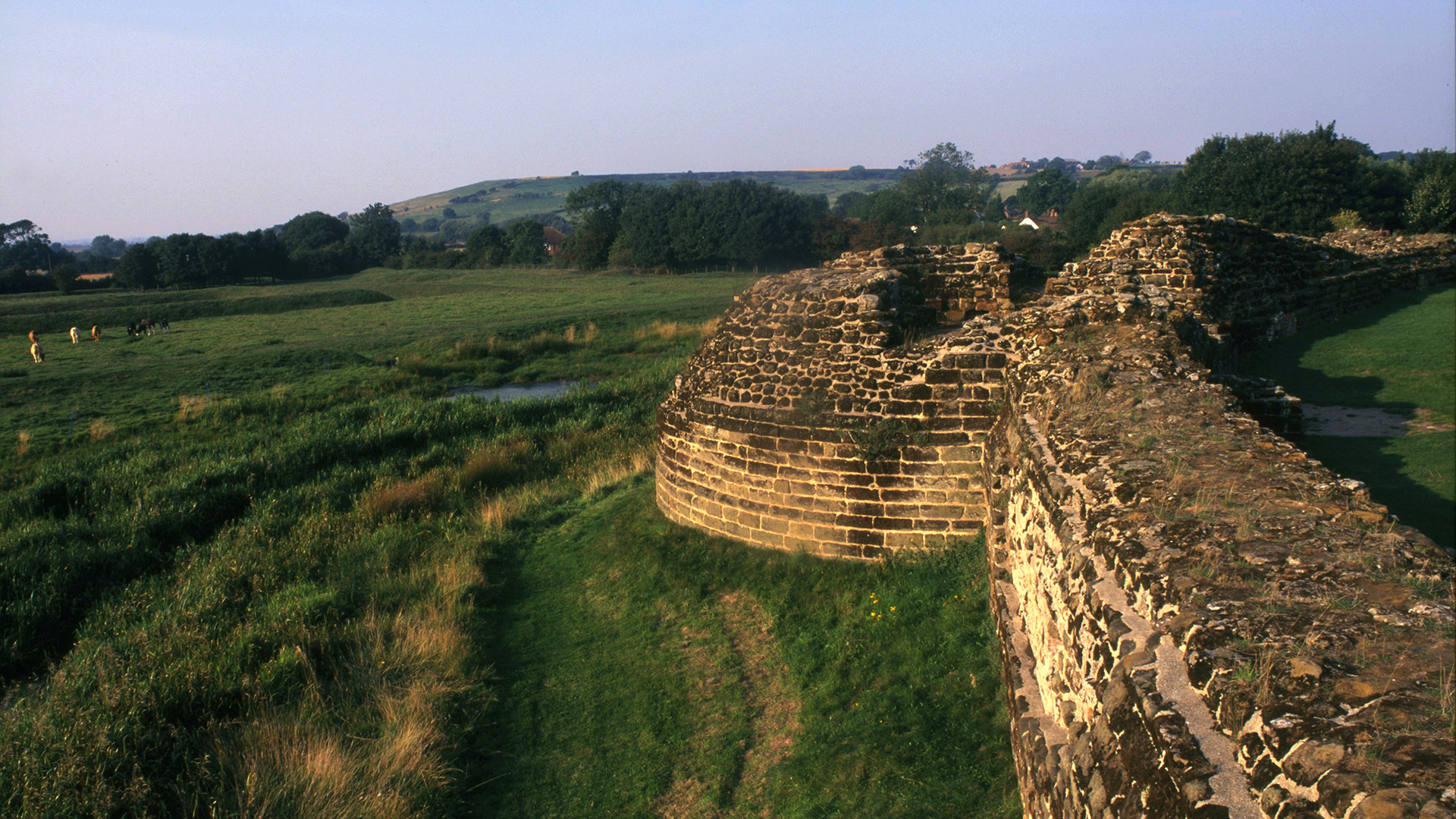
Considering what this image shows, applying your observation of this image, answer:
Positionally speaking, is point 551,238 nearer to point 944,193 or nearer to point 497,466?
point 944,193

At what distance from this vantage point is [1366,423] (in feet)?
24.0

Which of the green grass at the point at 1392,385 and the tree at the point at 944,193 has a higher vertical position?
the tree at the point at 944,193

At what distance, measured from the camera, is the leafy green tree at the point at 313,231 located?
86188 millimetres

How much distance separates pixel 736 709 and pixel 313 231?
9626 centimetres

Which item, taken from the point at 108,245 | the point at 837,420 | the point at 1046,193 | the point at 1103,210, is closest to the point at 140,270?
the point at 1103,210

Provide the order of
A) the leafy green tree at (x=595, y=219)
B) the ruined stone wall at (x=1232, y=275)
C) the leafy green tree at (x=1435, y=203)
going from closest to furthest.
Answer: the ruined stone wall at (x=1232, y=275) → the leafy green tree at (x=1435, y=203) → the leafy green tree at (x=595, y=219)

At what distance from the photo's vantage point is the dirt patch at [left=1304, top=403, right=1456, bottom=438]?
690cm

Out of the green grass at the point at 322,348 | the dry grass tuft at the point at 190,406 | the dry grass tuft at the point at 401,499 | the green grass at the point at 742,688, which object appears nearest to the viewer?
the green grass at the point at 742,688

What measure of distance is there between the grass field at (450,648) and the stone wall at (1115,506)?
800 millimetres

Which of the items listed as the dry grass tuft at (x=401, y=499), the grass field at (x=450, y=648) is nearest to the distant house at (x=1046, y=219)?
the grass field at (x=450, y=648)

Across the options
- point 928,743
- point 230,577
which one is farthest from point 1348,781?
point 230,577

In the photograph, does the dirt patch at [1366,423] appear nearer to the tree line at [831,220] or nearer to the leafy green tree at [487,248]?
the tree line at [831,220]

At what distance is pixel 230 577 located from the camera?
438 inches

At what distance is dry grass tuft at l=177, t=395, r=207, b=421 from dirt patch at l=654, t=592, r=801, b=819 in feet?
61.1
